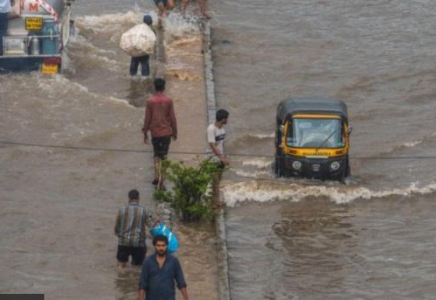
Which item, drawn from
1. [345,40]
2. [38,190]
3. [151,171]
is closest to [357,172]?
[151,171]

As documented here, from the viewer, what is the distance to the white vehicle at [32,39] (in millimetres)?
25234

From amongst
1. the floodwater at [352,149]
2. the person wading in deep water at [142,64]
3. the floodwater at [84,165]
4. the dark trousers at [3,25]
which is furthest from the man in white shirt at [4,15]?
the floodwater at [352,149]

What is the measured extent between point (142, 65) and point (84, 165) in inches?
221

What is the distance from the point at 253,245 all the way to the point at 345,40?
48.4 ft

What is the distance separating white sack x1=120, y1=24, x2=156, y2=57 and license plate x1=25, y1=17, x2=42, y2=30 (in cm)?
161

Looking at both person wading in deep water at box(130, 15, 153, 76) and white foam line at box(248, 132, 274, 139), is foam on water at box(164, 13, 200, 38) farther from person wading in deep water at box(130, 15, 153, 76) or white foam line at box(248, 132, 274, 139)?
white foam line at box(248, 132, 274, 139)

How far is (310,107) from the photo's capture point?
20641mm

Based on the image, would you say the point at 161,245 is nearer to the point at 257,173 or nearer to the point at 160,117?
the point at 160,117

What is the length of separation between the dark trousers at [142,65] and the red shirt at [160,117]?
23.5 feet

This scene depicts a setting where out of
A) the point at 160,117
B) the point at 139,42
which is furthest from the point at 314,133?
the point at 139,42

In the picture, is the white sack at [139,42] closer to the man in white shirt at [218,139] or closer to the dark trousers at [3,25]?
the dark trousers at [3,25]

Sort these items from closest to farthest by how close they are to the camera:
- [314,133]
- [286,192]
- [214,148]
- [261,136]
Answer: [214,148] → [286,192] → [314,133] → [261,136]

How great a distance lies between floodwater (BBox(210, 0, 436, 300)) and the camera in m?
17.1

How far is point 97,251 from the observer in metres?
16.6
